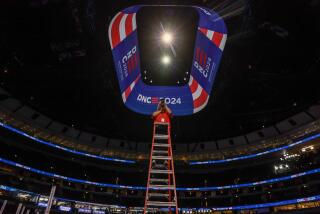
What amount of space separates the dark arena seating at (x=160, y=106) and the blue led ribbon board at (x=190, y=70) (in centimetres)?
9

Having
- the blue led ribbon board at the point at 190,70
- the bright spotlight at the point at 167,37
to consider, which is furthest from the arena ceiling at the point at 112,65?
the bright spotlight at the point at 167,37

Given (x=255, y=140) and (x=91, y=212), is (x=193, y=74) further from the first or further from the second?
(x=91, y=212)

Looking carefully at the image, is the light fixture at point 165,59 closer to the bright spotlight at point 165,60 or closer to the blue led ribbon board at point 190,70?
the bright spotlight at point 165,60

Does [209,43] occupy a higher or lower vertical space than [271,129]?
lower

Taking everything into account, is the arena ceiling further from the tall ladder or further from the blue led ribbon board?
the tall ladder

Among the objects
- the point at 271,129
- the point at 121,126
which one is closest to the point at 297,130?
the point at 271,129

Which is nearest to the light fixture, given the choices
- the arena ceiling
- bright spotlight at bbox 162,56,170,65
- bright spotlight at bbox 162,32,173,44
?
bright spotlight at bbox 162,56,170,65

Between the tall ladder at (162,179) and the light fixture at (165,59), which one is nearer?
the tall ladder at (162,179)

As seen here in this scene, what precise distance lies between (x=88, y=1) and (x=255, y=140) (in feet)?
99.2

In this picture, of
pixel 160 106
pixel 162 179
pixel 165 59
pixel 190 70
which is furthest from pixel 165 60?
pixel 162 179

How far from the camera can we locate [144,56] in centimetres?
1728

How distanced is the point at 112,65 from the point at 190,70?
6107 millimetres

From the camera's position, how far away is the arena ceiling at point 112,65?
13891 millimetres

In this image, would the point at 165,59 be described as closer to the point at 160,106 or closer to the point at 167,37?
the point at 167,37
